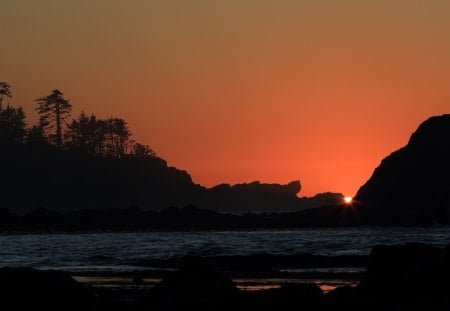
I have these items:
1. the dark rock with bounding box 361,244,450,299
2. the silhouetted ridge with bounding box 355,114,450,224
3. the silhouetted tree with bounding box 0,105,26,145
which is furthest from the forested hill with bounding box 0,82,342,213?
the dark rock with bounding box 361,244,450,299

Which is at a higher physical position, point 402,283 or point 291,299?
point 402,283

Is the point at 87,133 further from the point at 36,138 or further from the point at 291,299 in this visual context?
the point at 291,299

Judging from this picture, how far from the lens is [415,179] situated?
119 m

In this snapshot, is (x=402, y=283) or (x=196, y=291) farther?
(x=402, y=283)

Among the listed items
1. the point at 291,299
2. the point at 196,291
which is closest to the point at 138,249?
the point at 196,291

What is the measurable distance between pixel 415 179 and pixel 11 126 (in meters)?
82.1

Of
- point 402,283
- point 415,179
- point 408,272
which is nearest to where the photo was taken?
point 402,283

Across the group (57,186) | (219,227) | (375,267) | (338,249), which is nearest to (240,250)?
(338,249)

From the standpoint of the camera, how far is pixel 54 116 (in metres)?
172

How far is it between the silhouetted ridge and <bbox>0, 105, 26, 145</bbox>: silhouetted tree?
7358 centimetres

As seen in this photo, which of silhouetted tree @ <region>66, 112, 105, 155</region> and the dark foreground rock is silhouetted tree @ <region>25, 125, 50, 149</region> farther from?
the dark foreground rock

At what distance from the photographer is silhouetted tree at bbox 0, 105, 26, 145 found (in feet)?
563

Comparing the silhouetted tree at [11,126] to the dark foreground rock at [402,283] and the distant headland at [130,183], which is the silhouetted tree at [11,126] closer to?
the distant headland at [130,183]

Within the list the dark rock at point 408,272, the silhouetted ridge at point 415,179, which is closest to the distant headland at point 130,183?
the silhouetted ridge at point 415,179
